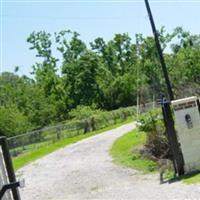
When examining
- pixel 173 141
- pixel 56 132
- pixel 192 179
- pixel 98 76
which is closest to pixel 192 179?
pixel 192 179

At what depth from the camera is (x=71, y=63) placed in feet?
198

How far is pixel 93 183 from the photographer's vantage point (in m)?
12.5

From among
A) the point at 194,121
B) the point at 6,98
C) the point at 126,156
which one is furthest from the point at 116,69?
the point at 194,121

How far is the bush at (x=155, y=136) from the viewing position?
47.1ft

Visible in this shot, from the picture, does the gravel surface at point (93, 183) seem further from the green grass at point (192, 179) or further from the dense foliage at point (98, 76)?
the dense foliage at point (98, 76)

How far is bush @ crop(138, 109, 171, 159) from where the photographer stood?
14359 mm

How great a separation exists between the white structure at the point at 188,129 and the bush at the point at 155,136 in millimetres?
2265

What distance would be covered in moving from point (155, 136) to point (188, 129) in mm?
3000

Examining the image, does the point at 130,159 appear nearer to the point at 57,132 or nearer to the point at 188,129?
the point at 188,129

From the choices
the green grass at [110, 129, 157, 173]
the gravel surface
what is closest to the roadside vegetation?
the green grass at [110, 129, 157, 173]

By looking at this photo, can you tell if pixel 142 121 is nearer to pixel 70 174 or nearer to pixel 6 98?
pixel 70 174

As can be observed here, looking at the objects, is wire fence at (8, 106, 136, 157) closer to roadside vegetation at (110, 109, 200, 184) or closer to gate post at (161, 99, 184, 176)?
roadside vegetation at (110, 109, 200, 184)

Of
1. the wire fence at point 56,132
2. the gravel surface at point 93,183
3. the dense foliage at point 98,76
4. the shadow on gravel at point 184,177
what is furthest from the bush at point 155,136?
the dense foliage at point 98,76

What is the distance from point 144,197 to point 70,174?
543 centimetres
